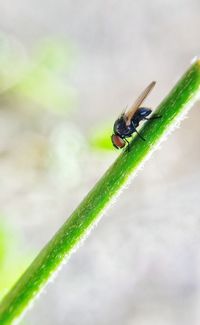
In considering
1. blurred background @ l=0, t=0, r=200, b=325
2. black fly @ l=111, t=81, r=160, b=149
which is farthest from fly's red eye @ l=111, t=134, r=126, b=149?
blurred background @ l=0, t=0, r=200, b=325

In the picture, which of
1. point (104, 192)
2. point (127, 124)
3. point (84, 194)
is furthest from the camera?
point (84, 194)

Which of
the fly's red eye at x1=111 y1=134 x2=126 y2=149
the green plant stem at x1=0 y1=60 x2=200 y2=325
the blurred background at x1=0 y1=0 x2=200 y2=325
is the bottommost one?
the blurred background at x1=0 y1=0 x2=200 y2=325

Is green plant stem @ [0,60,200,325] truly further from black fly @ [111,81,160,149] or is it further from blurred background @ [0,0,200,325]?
blurred background @ [0,0,200,325]

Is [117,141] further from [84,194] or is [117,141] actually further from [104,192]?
[84,194]

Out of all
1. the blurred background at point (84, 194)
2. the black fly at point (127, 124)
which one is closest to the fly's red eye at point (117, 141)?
the black fly at point (127, 124)

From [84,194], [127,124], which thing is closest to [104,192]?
[127,124]

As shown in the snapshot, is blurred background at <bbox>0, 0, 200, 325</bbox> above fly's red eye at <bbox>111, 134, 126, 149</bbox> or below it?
below

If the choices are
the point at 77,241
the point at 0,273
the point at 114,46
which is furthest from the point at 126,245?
the point at 77,241

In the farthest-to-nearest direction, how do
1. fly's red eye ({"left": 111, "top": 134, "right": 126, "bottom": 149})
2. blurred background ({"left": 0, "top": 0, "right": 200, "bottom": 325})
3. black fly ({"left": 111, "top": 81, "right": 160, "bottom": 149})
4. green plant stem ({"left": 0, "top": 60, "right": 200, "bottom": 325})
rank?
blurred background ({"left": 0, "top": 0, "right": 200, "bottom": 325}), fly's red eye ({"left": 111, "top": 134, "right": 126, "bottom": 149}), black fly ({"left": 111, "top": 81, "right": 160, "bottom": 149}), green plant stem ({"left": 0, "top": 60, "right": 200, "bottom": 325})

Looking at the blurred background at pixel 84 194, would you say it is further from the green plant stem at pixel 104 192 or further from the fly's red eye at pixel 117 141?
the green plant stem at pixel 104 192

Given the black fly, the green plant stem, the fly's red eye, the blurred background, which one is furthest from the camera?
the blurred background
